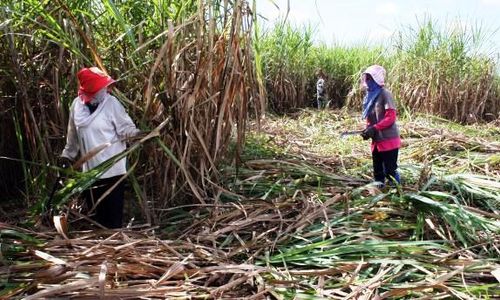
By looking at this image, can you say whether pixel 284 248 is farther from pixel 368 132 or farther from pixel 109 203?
pixel 368 132

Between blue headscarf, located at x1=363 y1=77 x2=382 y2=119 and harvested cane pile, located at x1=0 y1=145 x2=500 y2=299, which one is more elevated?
blue headscarf, located at x1=363 y1=77 x2=382 y2=119

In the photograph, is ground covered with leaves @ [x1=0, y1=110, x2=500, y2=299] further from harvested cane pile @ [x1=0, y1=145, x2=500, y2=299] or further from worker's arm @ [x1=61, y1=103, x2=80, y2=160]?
worker's arm @ [x1=61, y1=103, x2=80, y2=160]

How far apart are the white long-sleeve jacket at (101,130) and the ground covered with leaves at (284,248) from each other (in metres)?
0.38

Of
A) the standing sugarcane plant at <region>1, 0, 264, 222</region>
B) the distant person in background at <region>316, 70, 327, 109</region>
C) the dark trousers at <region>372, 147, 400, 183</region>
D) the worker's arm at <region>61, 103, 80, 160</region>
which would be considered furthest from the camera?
the distant person in background at <region>316, 70, 327, 109</region>

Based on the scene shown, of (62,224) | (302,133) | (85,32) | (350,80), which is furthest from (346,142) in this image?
(350,80)

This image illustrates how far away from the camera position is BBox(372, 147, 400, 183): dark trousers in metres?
4.01

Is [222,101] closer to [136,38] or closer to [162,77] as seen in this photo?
[162,77]

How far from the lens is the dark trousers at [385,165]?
4008mm

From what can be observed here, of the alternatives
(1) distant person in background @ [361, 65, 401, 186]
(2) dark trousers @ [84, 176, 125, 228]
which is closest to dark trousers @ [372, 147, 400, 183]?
(1) distant person in background @ [361, 65, 401, 186]

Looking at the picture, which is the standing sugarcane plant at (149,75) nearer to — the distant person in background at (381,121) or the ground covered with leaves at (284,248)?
the ground covered with leaves at (284,248)

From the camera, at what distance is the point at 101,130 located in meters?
2.83

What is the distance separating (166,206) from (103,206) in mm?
383

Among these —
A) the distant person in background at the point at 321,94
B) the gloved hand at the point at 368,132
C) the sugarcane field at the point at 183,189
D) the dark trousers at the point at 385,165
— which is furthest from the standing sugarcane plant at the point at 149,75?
the distant person in background at the point at 321,94

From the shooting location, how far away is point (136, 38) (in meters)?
3.26
